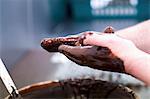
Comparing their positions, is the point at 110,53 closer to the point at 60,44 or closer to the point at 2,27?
the point at 60,44

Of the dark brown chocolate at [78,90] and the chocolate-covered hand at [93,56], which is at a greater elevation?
the chocolate-covered hand at [93,56]

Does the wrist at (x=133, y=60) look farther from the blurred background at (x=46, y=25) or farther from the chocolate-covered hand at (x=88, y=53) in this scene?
the blurred background at (x=46, y=25)

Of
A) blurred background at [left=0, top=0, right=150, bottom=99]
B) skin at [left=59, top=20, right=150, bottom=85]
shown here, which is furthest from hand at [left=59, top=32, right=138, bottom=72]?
blurred background at [left=0, top=0, right=150, bottom=99]

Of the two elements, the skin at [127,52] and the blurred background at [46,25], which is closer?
the skin at [127,52]

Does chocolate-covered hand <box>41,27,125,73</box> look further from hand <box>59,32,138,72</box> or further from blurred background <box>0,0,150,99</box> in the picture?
blurred background <box>0,0,150,99</box>

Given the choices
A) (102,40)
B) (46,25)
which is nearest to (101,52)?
(102,40)

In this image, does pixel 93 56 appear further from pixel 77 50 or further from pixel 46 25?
pixel 46 25

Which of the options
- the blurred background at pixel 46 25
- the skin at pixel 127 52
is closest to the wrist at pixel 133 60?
the skin at pixel 127 52

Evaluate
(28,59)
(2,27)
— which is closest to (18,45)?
(28,59)

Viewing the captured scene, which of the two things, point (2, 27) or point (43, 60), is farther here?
point (43, 60)
